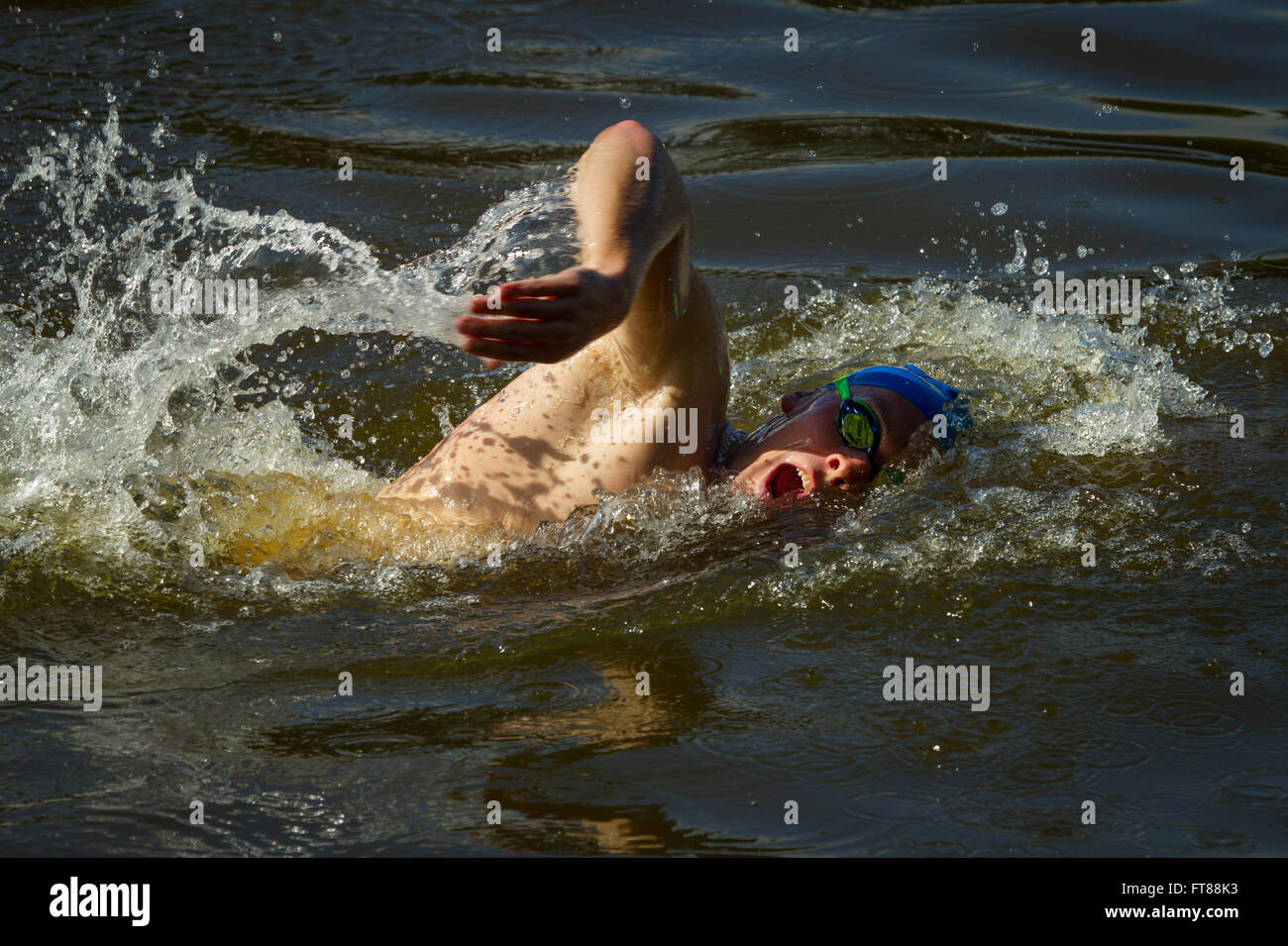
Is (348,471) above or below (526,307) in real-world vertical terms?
below

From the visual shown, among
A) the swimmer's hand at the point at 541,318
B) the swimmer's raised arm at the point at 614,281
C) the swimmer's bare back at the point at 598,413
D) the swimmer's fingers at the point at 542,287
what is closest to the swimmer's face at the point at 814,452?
the swimmer's bare back at the point at 598,413

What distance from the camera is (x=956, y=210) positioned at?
6949 mm

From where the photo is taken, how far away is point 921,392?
4.00 metres

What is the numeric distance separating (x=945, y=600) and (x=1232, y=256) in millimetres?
3827

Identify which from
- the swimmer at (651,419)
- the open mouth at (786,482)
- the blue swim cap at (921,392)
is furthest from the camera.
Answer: the blue swim cap at (921,392)

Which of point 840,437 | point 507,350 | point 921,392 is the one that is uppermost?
point 507,350

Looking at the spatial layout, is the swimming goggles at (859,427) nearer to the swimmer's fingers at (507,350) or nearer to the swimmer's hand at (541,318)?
the swimmer's hand at (541,318)

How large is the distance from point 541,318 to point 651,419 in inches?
37.8

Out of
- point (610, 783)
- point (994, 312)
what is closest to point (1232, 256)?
point (994, 312)

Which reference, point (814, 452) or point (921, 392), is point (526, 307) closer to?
point (814, 452)

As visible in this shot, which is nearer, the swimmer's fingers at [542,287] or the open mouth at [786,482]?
the swimmer's fingers at [542,287]

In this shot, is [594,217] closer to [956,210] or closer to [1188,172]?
[956,210]

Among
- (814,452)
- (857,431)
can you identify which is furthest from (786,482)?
(857,431)

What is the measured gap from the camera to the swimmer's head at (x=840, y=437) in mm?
3779
